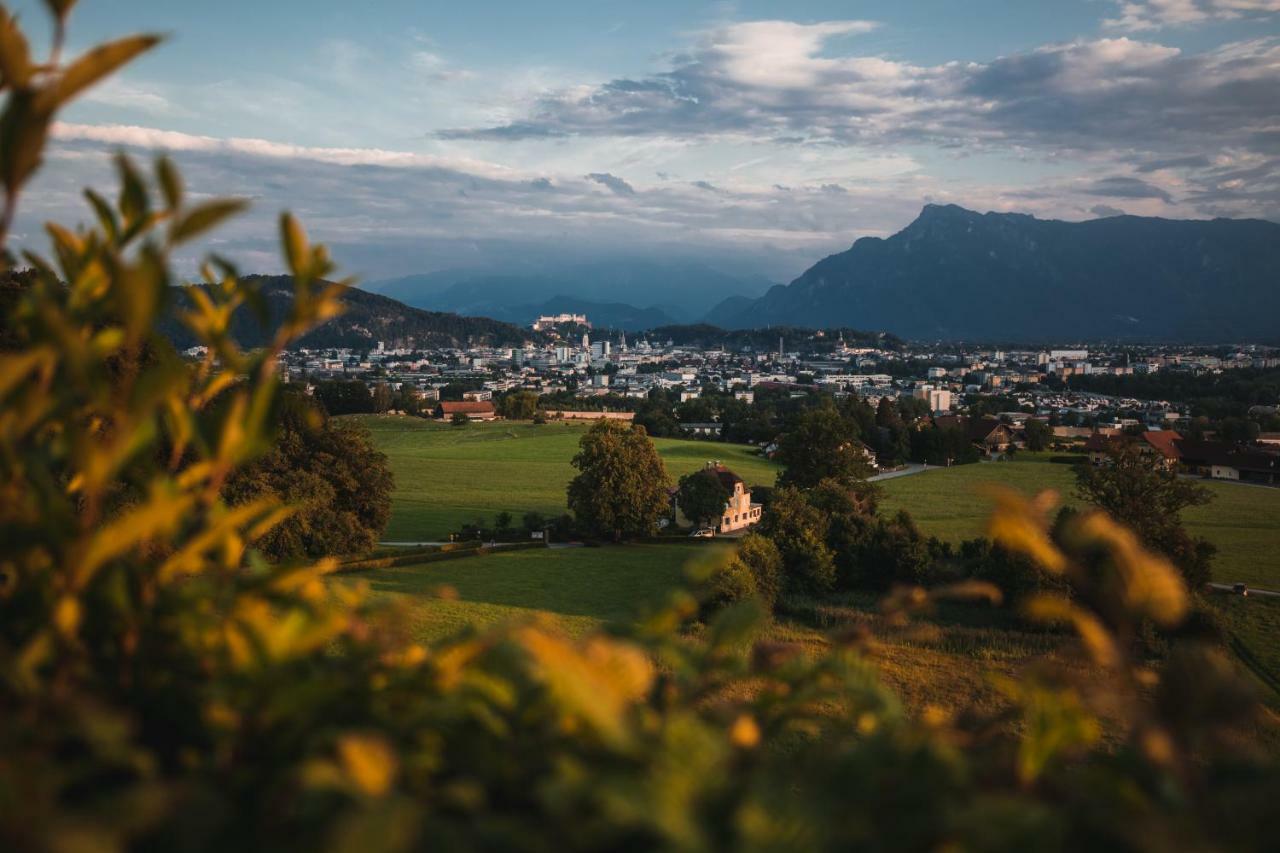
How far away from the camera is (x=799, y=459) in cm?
4388

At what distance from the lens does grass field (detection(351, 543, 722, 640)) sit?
81.7 feet

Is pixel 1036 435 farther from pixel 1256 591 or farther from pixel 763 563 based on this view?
pixel 763 563

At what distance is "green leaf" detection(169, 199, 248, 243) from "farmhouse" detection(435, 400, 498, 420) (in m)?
90.1

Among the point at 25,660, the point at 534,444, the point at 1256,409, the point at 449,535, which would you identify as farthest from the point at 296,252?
the point at 1256,409

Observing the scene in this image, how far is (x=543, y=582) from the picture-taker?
30422 mm

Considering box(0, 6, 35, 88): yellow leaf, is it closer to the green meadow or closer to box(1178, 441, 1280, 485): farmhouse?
the green meadow

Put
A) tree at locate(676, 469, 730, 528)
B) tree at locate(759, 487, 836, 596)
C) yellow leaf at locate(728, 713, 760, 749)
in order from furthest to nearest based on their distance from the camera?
1. tree at locate(676, 469, 730, 528)
2. tree at locate(759, 487, 836, 596)
3. yellow leaf at locate(728, 713, 760, 749)

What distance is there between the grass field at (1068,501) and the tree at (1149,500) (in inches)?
70.6

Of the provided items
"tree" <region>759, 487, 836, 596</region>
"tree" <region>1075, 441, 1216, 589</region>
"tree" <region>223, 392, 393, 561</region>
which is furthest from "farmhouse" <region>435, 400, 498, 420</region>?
"tree" <region>1075, 441, 1216, 589</region>

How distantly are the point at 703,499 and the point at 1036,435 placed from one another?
49656 millimetres

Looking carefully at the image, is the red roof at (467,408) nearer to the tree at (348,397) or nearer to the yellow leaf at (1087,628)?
the tree at (348,397)

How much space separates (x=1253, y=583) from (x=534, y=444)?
2071 inches

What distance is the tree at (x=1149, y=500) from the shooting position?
1049 inches

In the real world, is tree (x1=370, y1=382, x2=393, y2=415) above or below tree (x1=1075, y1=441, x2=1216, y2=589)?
below
